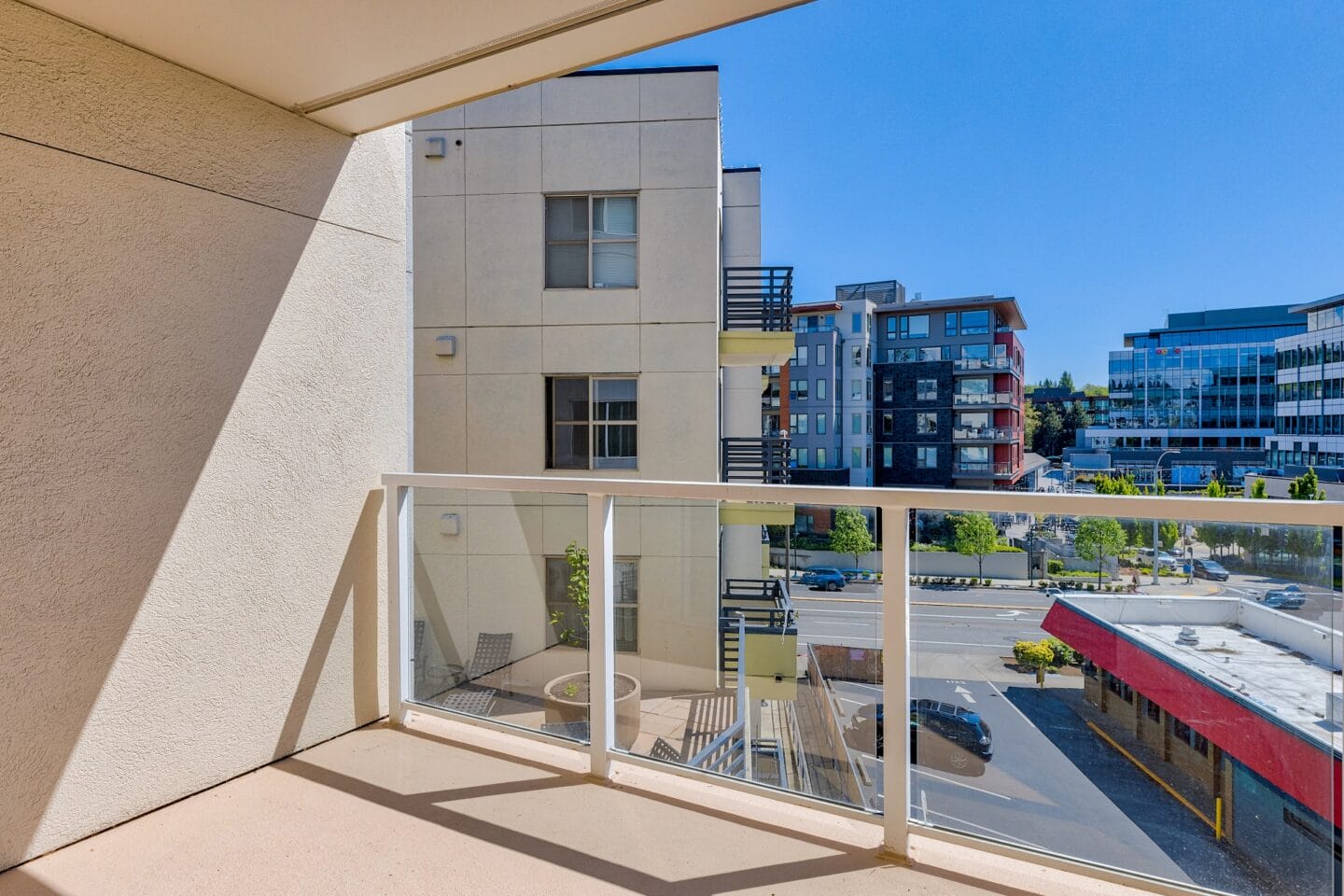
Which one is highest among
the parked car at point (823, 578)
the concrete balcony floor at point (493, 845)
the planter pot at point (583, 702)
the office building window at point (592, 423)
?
the office building window at point (592, 423)

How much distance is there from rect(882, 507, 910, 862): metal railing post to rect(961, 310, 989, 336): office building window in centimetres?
3350

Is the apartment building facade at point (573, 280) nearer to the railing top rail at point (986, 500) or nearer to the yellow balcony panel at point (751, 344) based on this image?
the yellow balcony panel at point (751, 344)

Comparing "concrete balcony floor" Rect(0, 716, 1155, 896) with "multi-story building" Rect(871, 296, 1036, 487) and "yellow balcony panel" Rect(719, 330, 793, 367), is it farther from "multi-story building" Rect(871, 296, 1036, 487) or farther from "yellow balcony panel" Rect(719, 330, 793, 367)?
"multi-story building" Rect(871, 296, 1036, 487)

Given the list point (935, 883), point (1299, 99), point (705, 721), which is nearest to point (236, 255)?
point (705, 721)

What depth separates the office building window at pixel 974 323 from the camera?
31719 millimetres

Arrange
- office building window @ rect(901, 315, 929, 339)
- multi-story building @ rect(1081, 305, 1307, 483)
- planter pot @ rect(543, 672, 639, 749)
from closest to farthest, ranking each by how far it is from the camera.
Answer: planter pot @ rect(543, 672, 639, 749) → multi-story building @ rect(1081, 305, 1307, 483) → office building window @ rect(901, 315, 929, 339)

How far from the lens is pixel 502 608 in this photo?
2.47m

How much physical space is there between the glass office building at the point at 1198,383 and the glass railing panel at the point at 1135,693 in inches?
586

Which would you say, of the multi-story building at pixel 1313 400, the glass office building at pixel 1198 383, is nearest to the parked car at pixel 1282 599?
the multi-story building at pixel 1313 400

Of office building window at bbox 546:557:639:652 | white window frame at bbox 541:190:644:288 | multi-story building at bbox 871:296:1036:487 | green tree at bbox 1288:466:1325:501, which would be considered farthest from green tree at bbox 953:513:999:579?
multi-story building at bbox 871:296:1036:487

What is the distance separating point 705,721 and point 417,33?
207cm

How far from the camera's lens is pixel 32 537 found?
1.61m

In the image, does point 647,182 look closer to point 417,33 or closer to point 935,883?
point 417,33

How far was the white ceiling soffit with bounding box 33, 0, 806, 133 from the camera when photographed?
1.57m
